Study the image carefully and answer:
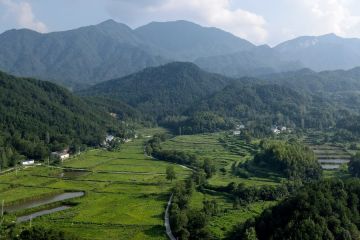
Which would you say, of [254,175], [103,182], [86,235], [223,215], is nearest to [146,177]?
[103,182]

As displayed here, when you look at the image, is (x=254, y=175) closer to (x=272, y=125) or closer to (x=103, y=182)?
(x=103, y=182)

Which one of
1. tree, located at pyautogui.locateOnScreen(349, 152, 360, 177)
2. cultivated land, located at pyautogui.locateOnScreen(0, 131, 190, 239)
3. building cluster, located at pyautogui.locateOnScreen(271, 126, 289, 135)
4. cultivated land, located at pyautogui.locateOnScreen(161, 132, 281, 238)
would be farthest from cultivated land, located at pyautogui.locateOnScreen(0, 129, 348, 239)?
building cluster, located at pyautogui.locateOnScreen(271, 126, 289, 135)

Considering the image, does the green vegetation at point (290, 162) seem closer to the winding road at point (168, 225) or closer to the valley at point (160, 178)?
the valley at point (160, 178)

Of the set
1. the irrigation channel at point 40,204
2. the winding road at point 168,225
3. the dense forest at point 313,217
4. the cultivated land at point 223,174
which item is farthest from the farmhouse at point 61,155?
the dense forest at point 313,217

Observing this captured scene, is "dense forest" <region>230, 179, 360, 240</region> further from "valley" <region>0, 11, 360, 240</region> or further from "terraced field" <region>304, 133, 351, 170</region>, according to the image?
"terraced field" <region>304, 133, 351, 170</region>

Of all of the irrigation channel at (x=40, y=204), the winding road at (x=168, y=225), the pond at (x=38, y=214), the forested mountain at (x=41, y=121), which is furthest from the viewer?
the forested mountain at (x=41, y=121)
